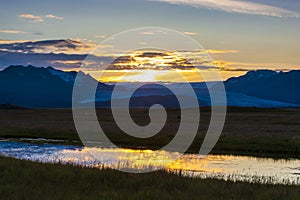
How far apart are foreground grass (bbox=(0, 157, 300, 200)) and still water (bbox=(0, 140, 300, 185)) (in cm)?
514

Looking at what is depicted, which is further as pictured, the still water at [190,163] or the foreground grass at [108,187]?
the still water at [190,163]

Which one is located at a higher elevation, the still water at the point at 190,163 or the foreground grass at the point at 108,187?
the foreground grass at the point at 108,187

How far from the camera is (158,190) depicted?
1569 cm

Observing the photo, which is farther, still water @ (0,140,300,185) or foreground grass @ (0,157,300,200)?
still water @ (0,140,300,185)

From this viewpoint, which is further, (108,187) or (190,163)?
(190,163)

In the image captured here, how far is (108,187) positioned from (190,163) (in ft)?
52.5

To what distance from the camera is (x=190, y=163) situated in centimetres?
3158

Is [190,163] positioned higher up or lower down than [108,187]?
lower down

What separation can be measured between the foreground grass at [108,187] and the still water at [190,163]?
202 inches

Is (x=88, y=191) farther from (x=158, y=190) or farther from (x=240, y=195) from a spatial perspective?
(x=240, y=195)

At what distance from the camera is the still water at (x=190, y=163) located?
25.9 m

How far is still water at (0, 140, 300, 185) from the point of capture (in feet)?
84.9

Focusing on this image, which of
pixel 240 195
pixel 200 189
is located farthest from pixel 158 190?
pixel 240 195

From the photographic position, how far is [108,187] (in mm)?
16234
